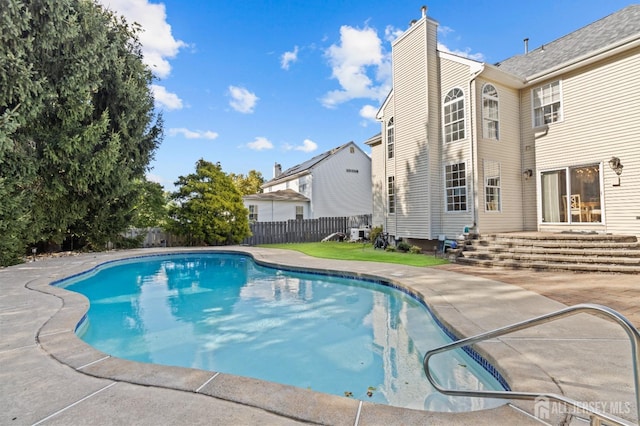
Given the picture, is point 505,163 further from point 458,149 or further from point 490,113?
point 490,113

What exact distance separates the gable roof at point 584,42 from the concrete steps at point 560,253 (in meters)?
5.36

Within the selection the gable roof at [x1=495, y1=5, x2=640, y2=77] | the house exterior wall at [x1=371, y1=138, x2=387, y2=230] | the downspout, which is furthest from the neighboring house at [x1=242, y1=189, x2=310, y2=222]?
the gable roof at [x1=495, y1=5, x2=640, y2=77]

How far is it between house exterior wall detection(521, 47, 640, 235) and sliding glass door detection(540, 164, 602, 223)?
208 millimetres

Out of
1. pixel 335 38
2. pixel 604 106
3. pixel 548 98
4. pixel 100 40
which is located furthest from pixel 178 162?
pixel 604 106

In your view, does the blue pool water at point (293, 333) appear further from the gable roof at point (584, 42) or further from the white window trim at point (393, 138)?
the gable roof at point (584, 42)

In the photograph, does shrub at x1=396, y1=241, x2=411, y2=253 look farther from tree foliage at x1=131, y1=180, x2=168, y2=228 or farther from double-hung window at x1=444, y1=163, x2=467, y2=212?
tree foliage at x1=131, y1=180, x2=168, y2=228

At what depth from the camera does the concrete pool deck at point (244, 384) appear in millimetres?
2115

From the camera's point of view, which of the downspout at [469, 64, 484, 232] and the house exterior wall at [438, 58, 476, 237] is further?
the house exterior wall at [438, 58, 476, 237]

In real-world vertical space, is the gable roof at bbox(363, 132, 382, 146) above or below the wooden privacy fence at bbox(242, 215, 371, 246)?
above

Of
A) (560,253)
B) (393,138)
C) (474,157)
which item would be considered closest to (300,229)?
(393,138)

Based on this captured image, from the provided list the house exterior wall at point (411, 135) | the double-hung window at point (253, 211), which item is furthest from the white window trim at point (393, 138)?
the double-hung window at point (253, 211)

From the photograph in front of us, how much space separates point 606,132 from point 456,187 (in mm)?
4167

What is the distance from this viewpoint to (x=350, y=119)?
2614cm

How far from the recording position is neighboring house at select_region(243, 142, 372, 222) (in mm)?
22000
